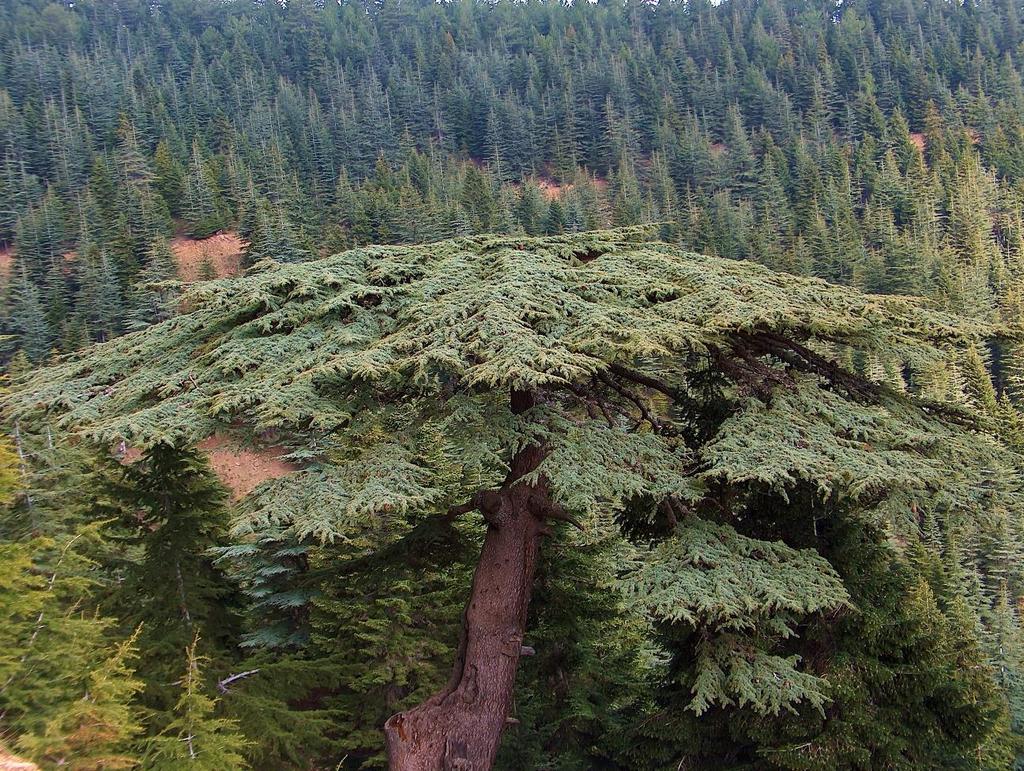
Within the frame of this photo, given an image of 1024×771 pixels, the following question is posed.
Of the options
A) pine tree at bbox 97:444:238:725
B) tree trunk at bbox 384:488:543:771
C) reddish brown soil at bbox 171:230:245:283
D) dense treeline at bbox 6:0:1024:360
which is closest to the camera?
tree trunk at bbox 384:488:543:771

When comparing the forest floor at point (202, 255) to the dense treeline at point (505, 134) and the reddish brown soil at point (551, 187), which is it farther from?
the reddish brown soil at point (551, 187)

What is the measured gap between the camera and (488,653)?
765cm

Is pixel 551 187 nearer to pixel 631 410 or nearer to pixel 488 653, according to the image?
pixel 631 410

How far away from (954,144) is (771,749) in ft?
313

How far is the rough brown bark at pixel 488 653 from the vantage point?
716 centimetres

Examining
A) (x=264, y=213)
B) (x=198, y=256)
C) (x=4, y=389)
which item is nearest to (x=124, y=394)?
(x=4, y=389)

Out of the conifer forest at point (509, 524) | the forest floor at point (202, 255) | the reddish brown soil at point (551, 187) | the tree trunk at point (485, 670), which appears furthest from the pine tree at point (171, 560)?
the reddish brown soil at point (551, 187)

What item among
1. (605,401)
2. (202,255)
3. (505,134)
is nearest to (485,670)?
(605,401)

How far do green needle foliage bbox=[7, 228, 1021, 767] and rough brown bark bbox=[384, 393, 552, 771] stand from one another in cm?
37

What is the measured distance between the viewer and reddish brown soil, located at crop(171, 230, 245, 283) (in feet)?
176

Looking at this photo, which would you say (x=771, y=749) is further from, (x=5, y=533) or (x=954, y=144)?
(x=954, y=144)

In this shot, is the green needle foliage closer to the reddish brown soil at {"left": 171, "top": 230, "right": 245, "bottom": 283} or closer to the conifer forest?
the conifer forest

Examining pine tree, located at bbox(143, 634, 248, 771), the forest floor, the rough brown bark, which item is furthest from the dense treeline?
pine tree, located at bbox(143, 634, 248, 771)

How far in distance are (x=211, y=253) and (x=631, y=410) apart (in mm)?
54396
